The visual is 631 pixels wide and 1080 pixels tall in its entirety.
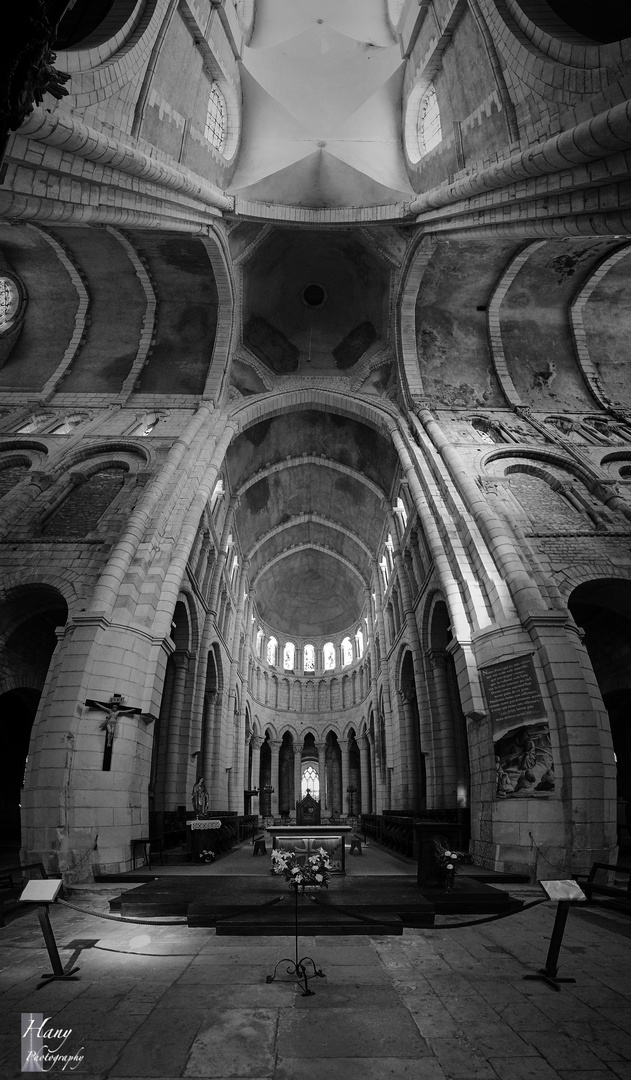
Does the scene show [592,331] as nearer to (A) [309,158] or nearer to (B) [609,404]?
(B) [609,404]

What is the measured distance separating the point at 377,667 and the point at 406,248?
65.7 ft

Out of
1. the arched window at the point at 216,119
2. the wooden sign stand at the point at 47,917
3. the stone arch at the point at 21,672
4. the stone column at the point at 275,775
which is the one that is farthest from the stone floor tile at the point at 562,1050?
the stone column at the point at 275,775

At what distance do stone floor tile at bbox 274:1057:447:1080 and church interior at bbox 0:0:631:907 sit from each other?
8600mm

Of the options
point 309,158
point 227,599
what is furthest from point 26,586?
point 309,158

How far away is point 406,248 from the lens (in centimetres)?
1958

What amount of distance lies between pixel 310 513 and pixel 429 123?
748 inches

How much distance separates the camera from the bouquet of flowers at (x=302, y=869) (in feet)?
18.8

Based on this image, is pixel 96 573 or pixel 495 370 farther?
pixel 495 370

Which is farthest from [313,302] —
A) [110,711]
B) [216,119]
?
[110,711]

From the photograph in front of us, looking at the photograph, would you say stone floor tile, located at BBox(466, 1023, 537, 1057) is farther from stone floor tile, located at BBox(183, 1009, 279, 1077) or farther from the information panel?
the information panel

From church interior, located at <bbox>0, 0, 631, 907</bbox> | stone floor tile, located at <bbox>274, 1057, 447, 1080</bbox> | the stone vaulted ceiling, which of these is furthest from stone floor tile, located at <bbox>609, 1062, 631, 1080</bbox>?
the stone vaulted ceiling

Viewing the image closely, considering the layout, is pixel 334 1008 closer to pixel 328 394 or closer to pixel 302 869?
pixel 302 869

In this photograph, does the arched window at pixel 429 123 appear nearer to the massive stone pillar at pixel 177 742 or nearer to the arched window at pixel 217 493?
the arched window at pixel 217 493

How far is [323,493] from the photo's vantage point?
30156 millimetres
